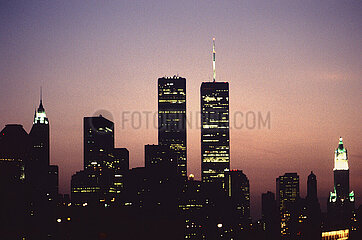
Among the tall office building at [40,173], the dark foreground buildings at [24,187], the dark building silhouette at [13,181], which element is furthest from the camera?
the tall office building at [40,173]

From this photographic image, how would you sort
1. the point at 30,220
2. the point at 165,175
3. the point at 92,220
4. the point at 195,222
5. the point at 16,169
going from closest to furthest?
the point at 92,220 → the point at 30,220 → the point at 195,222 → the point at 16,169 → the point at 165,175

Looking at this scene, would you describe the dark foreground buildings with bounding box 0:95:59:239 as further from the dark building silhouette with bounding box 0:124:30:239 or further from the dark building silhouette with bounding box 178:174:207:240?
the dark building silhouette with bounding box 178:174:207:240

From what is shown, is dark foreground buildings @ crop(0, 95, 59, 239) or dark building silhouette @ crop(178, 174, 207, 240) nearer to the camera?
dark foreground buildings @ crop(0, 95, 59, 239)

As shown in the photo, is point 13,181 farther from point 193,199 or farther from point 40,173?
point 193,199

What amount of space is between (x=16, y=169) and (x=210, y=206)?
63.9m

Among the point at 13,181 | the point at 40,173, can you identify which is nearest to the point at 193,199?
the point at 40,173

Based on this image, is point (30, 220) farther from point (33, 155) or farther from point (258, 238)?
point (33, 155)

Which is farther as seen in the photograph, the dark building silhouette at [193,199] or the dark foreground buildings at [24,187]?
the dark building silhouette at [193,199]

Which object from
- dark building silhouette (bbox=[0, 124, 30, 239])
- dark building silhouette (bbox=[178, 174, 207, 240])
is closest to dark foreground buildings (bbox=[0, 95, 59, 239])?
dark building silhouette (bbox=[0, 124, 30, 239])

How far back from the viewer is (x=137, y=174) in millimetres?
183875

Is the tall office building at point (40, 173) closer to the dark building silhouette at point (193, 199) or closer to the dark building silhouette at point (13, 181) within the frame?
the dark building silhouette at point (13, 181)

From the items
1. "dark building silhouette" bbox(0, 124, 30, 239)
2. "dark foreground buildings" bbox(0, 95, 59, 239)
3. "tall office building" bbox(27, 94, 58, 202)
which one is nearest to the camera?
"dark foreground buildings" bbox(0, 95, 59, 239)

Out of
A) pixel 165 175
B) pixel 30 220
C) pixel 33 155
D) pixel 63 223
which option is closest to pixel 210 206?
pixel 165 175

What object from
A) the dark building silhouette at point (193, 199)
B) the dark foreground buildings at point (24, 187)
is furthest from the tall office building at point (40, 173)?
the dark building silhouette at point (193, 199)
